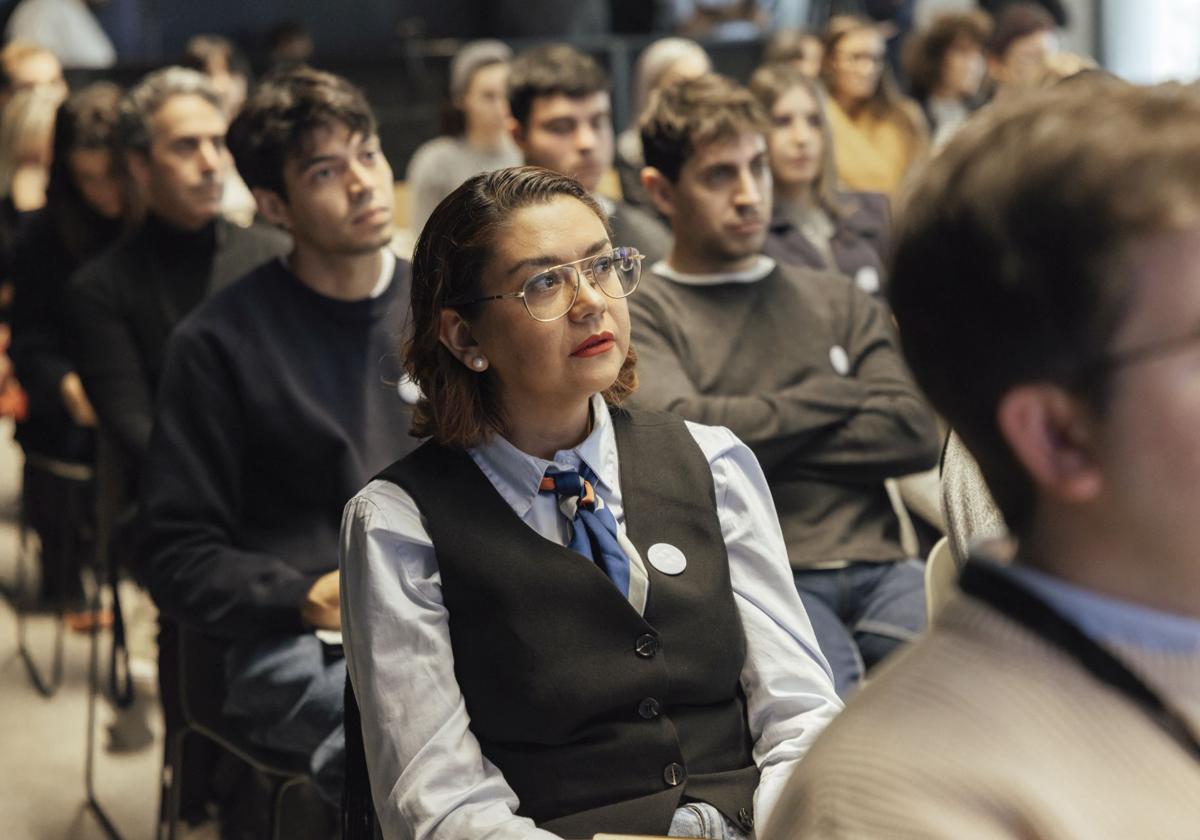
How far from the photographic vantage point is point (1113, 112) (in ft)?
2.41

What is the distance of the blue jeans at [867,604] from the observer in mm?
2367

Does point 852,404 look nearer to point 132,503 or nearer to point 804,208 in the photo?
point 804,208

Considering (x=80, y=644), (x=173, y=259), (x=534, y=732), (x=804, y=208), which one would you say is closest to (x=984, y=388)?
(x=534, y=732)

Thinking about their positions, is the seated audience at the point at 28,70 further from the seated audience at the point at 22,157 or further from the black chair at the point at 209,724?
the black chair at the point at 209,724

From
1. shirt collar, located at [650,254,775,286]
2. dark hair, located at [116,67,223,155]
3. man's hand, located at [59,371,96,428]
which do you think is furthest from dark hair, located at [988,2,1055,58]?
man's hand, located at [59,371,96,428]

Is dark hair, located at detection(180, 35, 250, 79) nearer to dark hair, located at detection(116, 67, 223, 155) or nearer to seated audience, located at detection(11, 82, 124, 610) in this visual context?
seated audience, located at detection(11, 82, 124, 610)

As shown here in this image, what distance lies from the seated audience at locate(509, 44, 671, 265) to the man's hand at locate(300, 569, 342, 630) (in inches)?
60.0

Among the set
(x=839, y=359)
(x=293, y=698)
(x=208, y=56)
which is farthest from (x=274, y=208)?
(x=208, y=56)

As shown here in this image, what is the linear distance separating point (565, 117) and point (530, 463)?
2038mm

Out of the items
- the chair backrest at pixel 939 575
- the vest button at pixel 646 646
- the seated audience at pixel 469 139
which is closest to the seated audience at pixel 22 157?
the seated audience at pixel 469 139

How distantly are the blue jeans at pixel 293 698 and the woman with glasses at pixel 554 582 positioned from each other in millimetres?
567

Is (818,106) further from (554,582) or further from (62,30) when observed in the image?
(62,30)

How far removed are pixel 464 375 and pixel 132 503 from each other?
5.63 ft

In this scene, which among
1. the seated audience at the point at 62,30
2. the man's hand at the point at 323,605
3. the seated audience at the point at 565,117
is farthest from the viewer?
the seated audience at the point at 62,30
